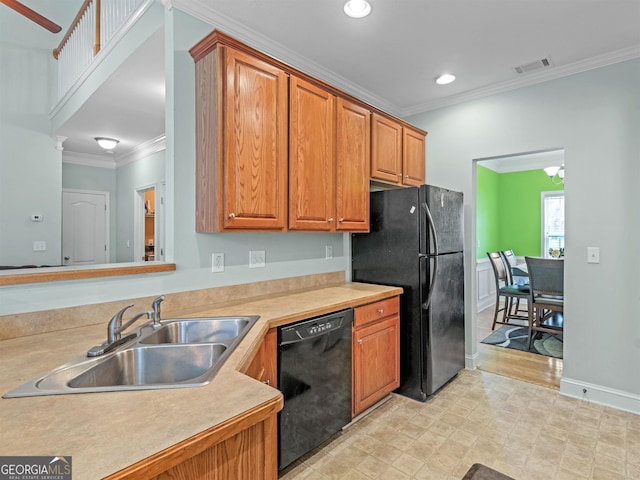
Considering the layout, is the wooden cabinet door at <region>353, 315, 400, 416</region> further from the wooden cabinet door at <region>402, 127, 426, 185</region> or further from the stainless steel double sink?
the wooden cabinet door at <region>402, 127, 426, 185</region>

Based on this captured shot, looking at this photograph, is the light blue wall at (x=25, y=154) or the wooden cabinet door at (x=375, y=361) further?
the light blue wall at (x=25, y=154)

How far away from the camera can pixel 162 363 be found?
1321 mm

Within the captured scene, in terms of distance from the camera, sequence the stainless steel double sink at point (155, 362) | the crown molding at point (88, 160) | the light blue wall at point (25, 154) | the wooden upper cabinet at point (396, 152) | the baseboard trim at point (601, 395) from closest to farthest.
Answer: the stainless steel double sink at point (155, 362)
the baseboard trim at point (601, 395)
the wooden upper cabinet at point (396, 152)
the light blue wall at point (25, 154)
the crown molding at point (88, 160)

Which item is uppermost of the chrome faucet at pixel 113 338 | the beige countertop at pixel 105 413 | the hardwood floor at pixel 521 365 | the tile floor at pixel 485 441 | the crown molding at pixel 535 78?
the crown molding at pixel 535 78

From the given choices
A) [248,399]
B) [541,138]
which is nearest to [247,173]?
[248,399]

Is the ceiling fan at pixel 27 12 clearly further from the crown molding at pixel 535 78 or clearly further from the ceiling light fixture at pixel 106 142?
the crown molding at pixel 535 78

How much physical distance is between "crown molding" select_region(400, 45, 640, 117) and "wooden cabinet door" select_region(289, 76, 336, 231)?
5.22 ft

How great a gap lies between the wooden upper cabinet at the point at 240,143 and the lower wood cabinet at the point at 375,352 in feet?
2.94

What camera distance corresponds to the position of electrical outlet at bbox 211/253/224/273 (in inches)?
85.7

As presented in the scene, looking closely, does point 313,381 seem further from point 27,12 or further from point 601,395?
point 27,12

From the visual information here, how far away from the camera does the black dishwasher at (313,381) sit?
180 cm

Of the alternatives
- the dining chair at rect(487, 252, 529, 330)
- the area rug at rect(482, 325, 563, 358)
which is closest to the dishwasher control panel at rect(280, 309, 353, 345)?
the area rug at rect(482, 325, 563, 358)

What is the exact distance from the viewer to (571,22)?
2.24 m

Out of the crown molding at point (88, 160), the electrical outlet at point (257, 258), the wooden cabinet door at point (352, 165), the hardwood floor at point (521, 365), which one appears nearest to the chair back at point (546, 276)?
the hardwood floor at point (521, 365)
